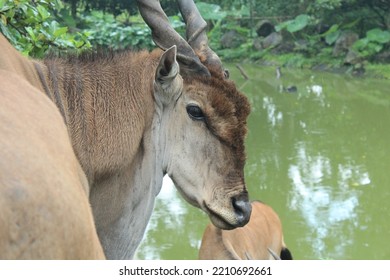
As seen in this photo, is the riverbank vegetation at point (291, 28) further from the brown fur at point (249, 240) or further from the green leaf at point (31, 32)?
the green leaf at point (31, 32)

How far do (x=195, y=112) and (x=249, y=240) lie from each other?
295cm

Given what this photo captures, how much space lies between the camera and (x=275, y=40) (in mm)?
23281

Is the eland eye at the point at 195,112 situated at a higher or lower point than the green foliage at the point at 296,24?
higher

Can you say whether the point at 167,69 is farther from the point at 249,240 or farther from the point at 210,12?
the point at 210,12

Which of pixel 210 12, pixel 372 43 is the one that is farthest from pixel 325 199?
pixel 210 12

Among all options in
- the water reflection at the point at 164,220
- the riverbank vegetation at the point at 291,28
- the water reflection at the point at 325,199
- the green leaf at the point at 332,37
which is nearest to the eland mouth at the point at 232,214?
the water reflection at the point at 164,220

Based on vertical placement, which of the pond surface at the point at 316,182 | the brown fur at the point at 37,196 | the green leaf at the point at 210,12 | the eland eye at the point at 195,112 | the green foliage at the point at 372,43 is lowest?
the green leaf at the point at 210,12

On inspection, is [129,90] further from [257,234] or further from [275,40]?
[275,40]

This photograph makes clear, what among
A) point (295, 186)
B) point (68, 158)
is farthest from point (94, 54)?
point (295, 186)

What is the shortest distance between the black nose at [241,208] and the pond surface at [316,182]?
3898mm

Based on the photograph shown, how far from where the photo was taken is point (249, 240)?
5137 millimetres

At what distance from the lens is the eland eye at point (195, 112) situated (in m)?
2.33

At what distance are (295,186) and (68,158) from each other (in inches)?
283

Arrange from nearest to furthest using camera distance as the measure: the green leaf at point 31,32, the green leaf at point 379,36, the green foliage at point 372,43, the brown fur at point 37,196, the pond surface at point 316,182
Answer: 1. the brown fur at point 37,196
2. the green leaf at point 31,32
3. the pond surface at point 316,182
4. the green foliage at point 372,43
5. the green leaf at point 379,36
